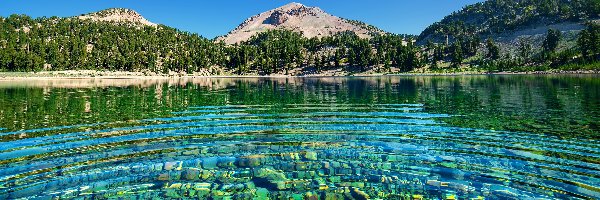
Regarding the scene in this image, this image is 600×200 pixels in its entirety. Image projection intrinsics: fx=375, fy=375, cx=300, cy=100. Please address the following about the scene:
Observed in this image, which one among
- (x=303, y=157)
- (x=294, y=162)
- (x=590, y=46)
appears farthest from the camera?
(x=590, y=46)

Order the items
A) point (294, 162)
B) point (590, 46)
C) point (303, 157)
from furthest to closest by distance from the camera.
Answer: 1. point (590, 46)
2. point (303, 157)
3. point (294, 162)

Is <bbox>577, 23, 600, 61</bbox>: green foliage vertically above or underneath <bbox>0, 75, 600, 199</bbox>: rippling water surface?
above

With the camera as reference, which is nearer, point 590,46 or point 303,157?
point 303,157

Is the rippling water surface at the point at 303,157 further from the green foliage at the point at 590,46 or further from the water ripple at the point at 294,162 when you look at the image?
the green foliage at the point at 590,46

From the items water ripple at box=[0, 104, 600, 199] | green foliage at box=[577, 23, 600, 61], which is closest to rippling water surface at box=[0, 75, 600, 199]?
water ripple at box=[0, 104, 600, 199]

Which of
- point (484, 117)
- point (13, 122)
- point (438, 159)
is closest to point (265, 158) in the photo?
point (438, 159)

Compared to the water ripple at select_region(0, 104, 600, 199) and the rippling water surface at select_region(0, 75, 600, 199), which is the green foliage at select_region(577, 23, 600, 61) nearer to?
the rippling water surface at select_region(0, 75, 600, 199)

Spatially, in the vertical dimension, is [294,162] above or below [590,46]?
below

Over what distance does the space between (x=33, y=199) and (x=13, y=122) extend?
23.7m

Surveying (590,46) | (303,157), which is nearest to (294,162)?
(303,157)

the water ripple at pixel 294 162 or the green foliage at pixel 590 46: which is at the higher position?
the green foliage at pixel 590 46

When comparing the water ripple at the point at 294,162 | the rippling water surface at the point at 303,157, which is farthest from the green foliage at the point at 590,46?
the water ripple at the point at 294,162

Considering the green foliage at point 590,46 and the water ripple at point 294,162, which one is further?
the green foliage at point 590,46

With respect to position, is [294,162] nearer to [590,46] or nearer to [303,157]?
[303,157]
